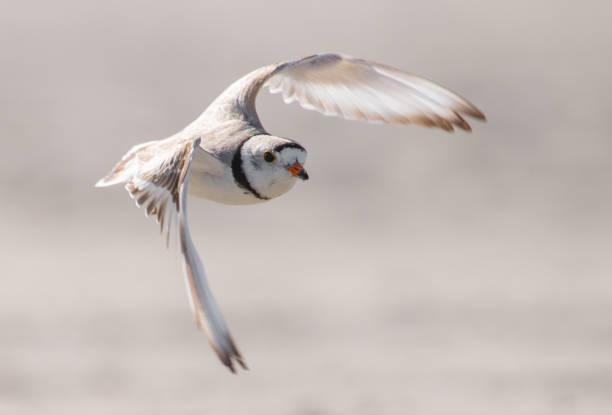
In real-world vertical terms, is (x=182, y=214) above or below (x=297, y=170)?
below

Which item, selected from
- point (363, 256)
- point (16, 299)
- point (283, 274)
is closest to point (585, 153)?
point (363, 256)

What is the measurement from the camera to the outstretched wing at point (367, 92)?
6180mm

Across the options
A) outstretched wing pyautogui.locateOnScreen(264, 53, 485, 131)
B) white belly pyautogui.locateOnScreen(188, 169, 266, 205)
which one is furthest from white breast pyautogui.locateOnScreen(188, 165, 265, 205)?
outstretched wing pyautogui.locateOnScreen(264, 53, 485, 131)

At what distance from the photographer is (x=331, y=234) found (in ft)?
36.7

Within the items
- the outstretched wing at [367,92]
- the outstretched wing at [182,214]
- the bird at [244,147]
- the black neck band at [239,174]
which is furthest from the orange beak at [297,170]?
the outstretched wing at [367,92]

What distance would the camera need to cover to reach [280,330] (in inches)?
368

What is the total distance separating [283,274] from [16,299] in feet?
7.11

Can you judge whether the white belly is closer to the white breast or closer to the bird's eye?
the white breast

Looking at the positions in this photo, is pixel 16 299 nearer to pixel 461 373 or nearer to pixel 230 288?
pixel 230 288

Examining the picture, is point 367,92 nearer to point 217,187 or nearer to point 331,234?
point 217,187

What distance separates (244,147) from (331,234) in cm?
557

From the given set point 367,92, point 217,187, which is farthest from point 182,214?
point 367,92

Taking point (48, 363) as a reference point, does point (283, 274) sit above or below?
above

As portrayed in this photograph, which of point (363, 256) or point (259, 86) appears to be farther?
point (363, 256)
